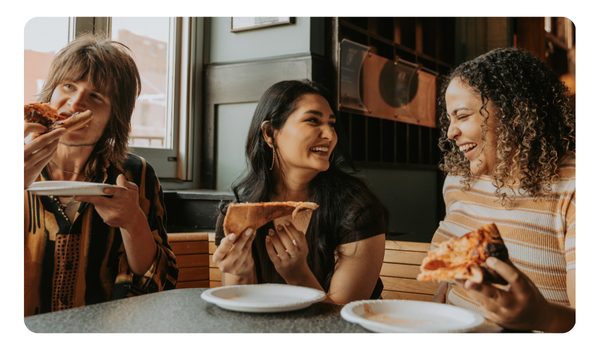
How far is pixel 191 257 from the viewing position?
1873 millimetres

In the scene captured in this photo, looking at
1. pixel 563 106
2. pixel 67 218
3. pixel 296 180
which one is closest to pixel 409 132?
pixel 296 180

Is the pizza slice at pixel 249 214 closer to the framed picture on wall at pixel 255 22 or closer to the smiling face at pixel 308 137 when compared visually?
the smiling face at pixel 308 137

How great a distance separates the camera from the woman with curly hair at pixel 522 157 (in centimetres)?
107

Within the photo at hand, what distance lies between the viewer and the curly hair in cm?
110

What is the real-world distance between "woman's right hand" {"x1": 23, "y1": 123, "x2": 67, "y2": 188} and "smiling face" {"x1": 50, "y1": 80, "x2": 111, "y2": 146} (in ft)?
0.54

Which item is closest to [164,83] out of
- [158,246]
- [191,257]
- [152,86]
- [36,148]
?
[152,86]

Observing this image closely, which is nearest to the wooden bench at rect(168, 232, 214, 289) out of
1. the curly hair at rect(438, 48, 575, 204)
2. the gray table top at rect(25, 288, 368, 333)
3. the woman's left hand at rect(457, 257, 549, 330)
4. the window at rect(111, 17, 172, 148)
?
the window at rect(111, 17, 172, 148)

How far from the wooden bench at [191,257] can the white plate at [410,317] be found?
3.71 feet

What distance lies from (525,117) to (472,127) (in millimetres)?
121

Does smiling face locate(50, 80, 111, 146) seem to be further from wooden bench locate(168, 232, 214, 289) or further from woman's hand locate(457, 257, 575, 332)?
woman's hand locate(457, 257, 575, 332)

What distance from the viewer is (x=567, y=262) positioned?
1.03 metres
